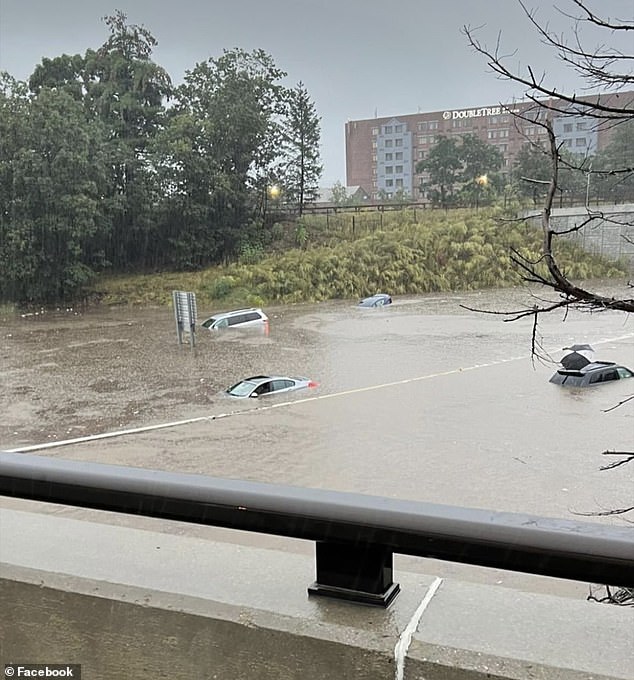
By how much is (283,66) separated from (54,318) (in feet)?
30.5

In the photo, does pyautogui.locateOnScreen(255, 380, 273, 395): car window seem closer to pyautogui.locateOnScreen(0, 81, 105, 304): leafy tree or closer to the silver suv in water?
the silver suv in water

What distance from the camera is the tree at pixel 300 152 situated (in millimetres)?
17359

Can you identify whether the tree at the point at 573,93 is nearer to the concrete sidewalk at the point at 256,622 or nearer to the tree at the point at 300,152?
the concrete sidewalk at the point at 256,622

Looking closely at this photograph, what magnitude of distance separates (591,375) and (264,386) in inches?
135

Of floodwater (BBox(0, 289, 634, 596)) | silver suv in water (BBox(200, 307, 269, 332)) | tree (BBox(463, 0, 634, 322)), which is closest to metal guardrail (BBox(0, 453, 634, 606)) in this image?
tree (BBox(463, 0, 634, 322))

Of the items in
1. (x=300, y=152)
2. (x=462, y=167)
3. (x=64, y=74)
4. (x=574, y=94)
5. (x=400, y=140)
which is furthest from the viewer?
(x=64, y=74)

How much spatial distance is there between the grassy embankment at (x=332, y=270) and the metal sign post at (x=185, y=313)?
405 cm

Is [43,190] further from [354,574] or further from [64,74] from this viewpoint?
[354,574]

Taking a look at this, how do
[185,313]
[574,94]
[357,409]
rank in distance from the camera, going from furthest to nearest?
[185,313] < [357,409] < [574,94]

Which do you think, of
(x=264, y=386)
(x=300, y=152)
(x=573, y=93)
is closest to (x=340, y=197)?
(x=300, y=152)

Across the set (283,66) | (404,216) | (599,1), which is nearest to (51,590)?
(599,1)

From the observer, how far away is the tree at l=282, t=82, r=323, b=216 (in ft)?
57.0

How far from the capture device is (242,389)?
24.4 feet

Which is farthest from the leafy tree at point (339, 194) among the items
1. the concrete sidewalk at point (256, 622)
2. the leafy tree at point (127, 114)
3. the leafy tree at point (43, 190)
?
the concrete sidewalk at point (256, 622)
